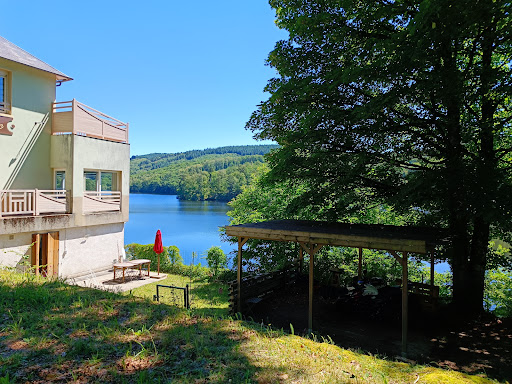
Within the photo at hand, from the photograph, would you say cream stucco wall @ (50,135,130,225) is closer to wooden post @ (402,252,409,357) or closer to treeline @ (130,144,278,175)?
wooden post @ (402,252,409,357)

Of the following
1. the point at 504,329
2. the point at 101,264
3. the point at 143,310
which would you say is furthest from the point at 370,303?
the point at 101,264

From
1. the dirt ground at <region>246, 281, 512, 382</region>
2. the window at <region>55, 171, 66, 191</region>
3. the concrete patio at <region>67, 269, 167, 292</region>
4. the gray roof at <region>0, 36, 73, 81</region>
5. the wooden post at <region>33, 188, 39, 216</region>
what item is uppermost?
the gray roof at <region>0, 36, 73, 81</region>

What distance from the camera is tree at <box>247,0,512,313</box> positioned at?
7.31 metres

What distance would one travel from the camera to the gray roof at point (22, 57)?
11914 millimetres

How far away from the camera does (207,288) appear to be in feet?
47.9

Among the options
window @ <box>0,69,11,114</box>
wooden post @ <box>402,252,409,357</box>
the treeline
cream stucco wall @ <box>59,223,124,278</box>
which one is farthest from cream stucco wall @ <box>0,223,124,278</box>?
the treeline

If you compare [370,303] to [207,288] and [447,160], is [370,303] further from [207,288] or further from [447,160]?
[207,288]

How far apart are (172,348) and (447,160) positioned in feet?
25.9

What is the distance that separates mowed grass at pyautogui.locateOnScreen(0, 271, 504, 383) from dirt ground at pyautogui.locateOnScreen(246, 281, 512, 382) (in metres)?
3.11

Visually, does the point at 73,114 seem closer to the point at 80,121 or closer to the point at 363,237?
the point at 80,121

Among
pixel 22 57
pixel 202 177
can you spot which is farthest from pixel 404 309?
pixel 202 177

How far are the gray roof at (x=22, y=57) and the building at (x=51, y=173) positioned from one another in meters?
0.04

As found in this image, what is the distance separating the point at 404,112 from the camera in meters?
9.31

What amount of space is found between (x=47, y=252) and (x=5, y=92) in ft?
19.7
